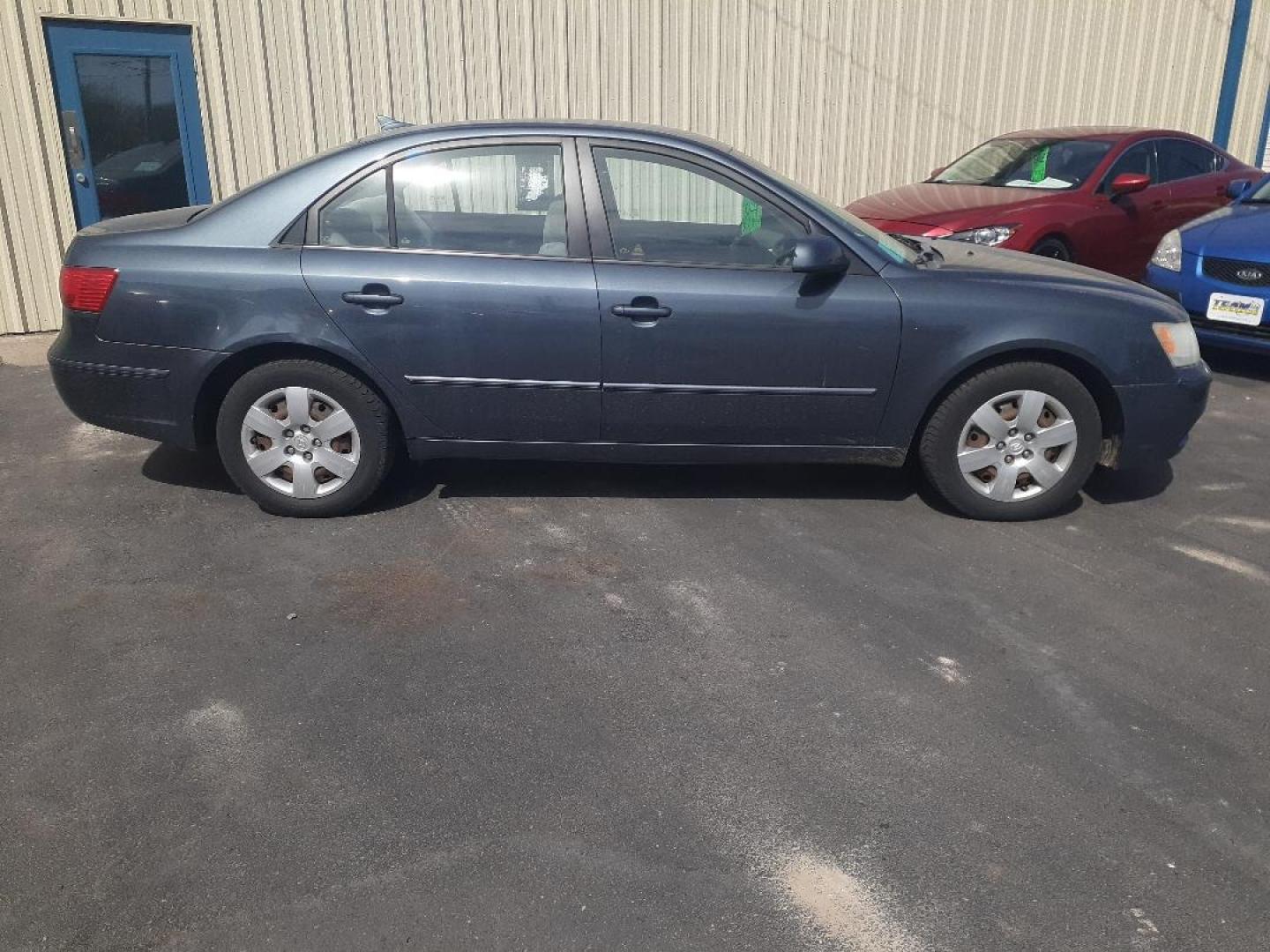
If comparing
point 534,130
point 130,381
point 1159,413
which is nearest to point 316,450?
point 130,381

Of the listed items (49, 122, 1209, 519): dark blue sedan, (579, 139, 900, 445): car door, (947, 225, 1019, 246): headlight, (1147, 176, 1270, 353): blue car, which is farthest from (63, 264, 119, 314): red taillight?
(1147, 176, 1270, 353): blue car

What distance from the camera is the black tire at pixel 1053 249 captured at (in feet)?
26.4

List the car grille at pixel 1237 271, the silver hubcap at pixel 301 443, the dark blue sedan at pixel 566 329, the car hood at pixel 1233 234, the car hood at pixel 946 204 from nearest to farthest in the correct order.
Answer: the dark blue sedan at pixel 566 329
the silver hubcap at pixel 301 443
the car grille at pixel 1237 271
the car hood at pixel 1233 234
the car hood at pixel 946 204

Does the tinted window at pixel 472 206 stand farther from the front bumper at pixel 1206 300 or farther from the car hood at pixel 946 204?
the front bumper at pixel 1206 300

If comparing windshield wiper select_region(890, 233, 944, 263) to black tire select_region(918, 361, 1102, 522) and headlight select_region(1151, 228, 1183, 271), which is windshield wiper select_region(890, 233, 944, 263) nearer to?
black tire select_region(918, 361, 1102, 522)

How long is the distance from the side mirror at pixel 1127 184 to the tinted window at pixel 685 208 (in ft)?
16.9

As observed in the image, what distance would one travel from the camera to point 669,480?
5.27 m

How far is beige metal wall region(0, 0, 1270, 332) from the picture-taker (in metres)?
7.96

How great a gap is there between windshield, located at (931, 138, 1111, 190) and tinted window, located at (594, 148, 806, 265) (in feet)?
16.3

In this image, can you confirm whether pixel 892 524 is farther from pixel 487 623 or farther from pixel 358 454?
pixel 358 454

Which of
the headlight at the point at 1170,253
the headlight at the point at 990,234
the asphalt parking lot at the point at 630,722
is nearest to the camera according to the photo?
the asphalt parking lot at the point at 630,722

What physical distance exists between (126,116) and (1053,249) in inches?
269

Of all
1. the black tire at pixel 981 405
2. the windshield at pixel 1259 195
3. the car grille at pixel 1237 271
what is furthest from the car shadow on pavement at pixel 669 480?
the windshield at pixel 1259 195

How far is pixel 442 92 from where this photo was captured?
8.80 m
